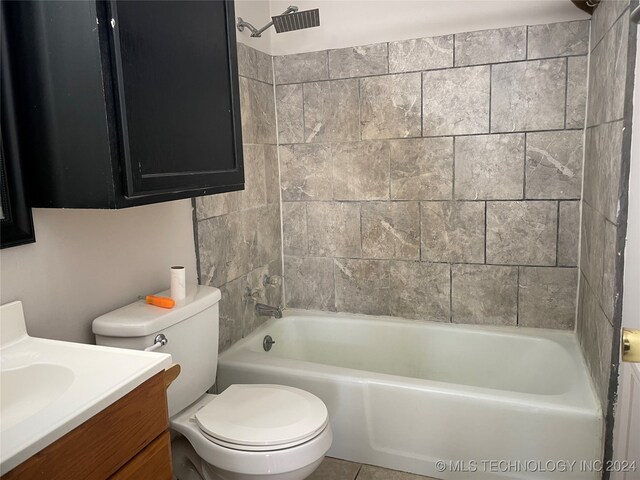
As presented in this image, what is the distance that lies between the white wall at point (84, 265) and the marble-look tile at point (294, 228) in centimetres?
99

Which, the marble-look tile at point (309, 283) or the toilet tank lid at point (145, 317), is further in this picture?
the marble-look tile at point (309, 283)

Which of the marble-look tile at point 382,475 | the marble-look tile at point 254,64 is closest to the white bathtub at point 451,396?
the marble-look tile at point 382,475

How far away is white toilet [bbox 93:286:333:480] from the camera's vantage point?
1.53m

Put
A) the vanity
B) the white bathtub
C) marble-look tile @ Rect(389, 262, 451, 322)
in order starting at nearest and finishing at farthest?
the vanity
the white bathtub
marble-look tile @ Rect(389, 262, 451, 322)

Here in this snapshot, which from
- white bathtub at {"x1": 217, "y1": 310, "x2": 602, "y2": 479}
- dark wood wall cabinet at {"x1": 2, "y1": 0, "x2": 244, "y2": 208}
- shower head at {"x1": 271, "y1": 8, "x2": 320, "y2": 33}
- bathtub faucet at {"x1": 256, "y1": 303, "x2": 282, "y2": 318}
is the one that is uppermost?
shower head at {"x1": 271, "y1": 8, "x2": 320, "y2": 33}

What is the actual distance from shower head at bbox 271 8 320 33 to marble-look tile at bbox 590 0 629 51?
45.4 inches

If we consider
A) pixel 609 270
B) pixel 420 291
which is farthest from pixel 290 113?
pixel 609 270

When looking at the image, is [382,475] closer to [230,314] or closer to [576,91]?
[230,314]

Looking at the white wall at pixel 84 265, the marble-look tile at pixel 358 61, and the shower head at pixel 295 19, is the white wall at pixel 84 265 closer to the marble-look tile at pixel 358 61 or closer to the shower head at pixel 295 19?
the shower head at pixel 295 19

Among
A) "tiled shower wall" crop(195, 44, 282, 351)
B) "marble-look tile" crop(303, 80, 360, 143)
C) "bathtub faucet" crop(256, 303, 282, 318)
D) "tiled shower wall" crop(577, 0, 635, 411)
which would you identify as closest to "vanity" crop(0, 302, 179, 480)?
"tiled shower wall" crop(195, 44, 282, 351)

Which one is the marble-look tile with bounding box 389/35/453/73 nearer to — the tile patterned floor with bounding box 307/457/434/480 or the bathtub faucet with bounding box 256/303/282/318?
the bathtub faucet with bounding box 256/303/282/318

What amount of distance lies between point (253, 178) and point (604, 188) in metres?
1.64

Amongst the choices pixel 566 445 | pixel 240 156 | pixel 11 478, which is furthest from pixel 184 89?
pixel 566 445

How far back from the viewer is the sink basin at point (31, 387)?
113 cm
